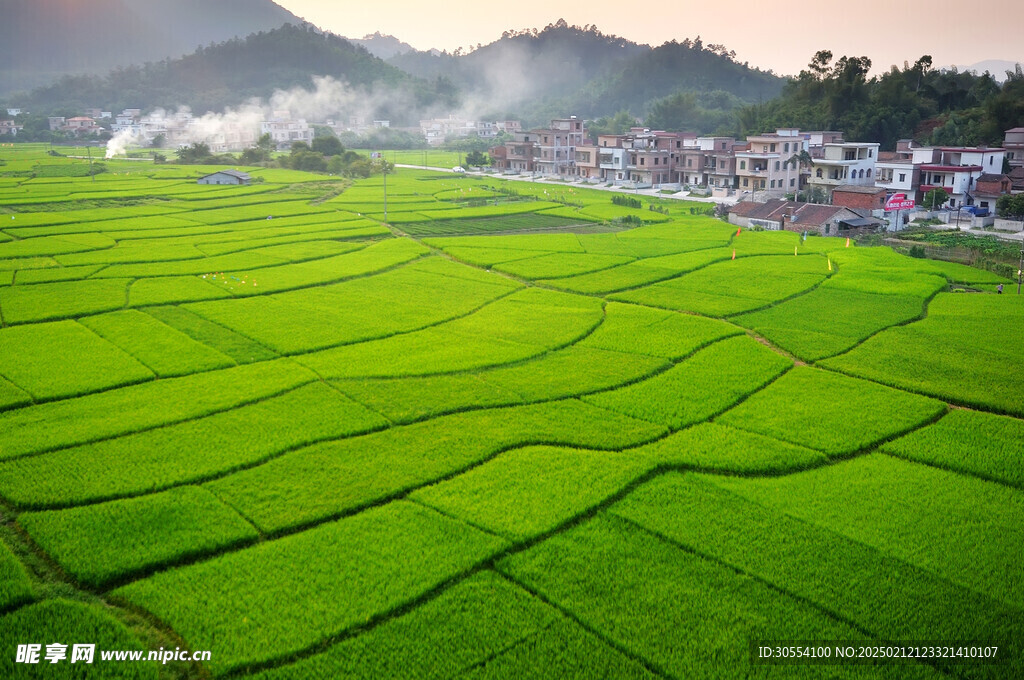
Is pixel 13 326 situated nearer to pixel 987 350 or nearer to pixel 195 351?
pixel 195 351

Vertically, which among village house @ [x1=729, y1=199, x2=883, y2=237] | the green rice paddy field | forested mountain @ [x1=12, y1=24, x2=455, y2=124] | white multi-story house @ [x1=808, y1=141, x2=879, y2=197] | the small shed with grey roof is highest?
forested mountain @ [x1=12, y1=24, x2=455, y2=124]

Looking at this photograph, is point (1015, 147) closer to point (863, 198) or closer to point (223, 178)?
point (863, 198)

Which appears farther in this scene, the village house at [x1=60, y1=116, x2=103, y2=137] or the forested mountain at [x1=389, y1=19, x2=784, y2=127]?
the forested mountain at [x1=389, y1=19, x2=784, y2=127]

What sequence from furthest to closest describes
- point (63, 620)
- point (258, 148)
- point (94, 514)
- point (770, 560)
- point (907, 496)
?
point (258, 148) → point (907, 496) → point (94, 514) → point (770, 560) → point (63, 620)

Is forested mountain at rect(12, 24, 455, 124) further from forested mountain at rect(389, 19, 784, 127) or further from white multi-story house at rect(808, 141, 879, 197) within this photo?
white multi-story house at rect(808, 141, 879, 197)

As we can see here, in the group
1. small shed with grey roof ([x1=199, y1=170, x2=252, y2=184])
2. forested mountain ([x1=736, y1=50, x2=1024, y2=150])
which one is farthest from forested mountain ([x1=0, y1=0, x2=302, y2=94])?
forested mountain ([x1=736, y1=50, x2=1024, y2=150])

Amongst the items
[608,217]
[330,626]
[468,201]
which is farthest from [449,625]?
[468,201]

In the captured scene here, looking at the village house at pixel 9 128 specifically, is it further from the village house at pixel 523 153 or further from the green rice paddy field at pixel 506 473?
the green rice paddy field at pixel 506 473
